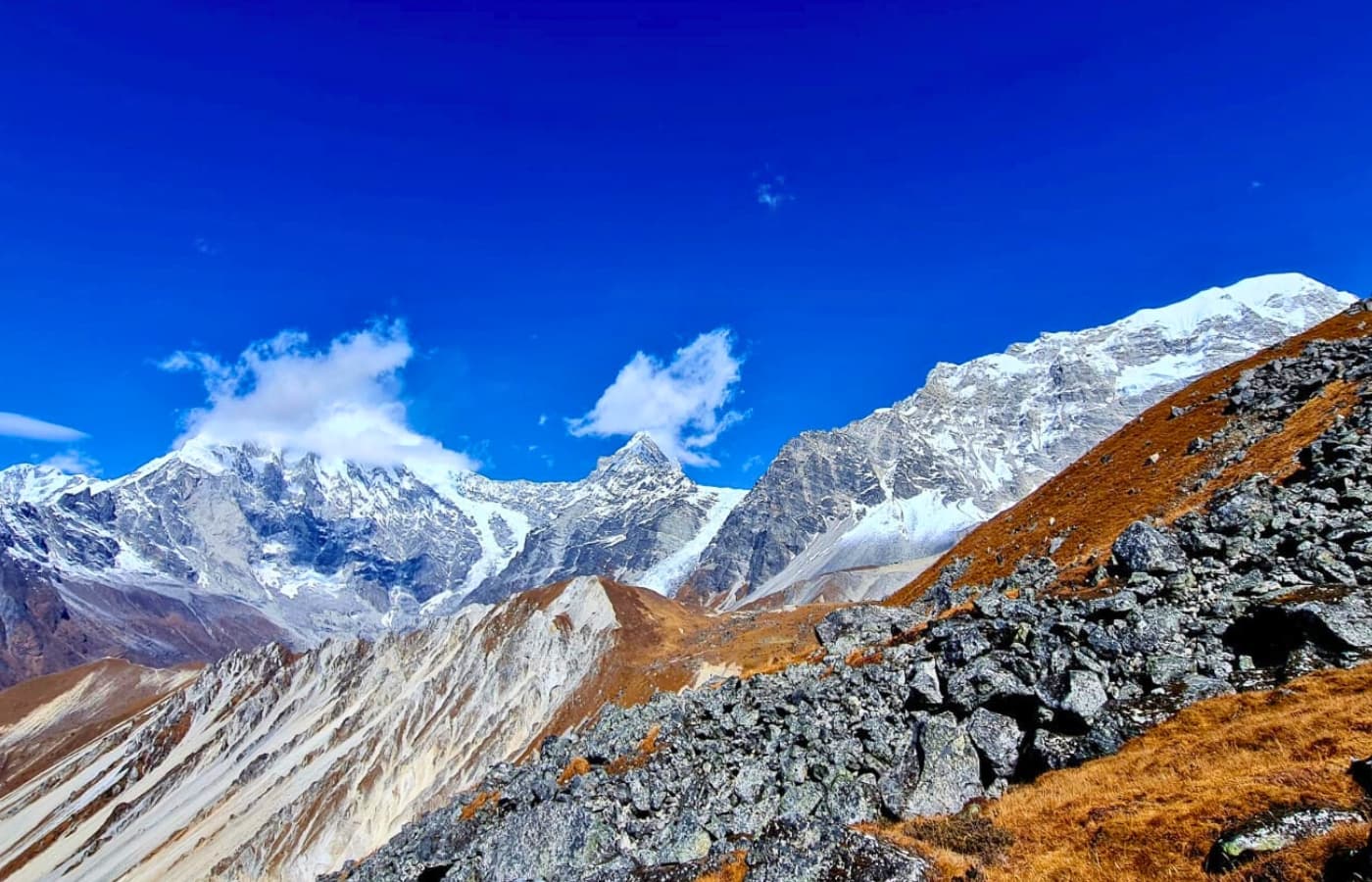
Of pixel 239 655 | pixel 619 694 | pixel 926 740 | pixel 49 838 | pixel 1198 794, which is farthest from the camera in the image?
pixel 239 655

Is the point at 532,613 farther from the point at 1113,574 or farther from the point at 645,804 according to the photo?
the point at 1113,574

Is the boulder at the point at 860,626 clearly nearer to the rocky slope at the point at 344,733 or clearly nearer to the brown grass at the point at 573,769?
the brown grass at the point at 573,769

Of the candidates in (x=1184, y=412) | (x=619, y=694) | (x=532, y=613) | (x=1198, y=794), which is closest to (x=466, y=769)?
(x=619, y=694)

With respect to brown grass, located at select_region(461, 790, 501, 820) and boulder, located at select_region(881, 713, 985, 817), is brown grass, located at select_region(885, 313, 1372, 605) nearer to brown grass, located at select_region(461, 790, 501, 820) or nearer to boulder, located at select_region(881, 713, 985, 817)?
boulder, located at select_region(881, 713, 985, 817)

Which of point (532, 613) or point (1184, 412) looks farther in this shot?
point (532, 613)

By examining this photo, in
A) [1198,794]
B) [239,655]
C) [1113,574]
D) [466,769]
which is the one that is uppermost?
[239,655]

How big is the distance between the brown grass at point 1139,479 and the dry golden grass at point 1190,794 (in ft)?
41.0

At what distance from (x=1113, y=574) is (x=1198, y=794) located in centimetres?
1432

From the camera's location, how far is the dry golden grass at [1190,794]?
532 inches

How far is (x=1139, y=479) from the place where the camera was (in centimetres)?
4719

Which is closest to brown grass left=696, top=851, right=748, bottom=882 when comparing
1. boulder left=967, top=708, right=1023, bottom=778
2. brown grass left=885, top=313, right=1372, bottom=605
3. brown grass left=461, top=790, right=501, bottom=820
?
boulder left=967, top=708, right=1023, bottom=778

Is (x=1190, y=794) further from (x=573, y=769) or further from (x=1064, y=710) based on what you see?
(x=573, y=769)

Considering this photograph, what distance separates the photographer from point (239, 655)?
18662 cm

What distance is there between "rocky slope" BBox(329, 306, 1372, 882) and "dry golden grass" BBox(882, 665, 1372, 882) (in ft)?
3.71
